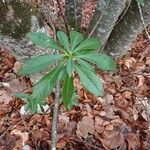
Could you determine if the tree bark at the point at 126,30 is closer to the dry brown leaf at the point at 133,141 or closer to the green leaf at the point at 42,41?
the dry brown leaf at the point at 133,141

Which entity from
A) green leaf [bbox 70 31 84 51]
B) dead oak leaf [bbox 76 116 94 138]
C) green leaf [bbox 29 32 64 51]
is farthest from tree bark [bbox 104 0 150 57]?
green leaf [bbox 29 32 64 51]

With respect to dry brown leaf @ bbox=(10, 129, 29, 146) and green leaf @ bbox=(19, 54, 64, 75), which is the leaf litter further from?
green leaf @ bbox=(19, 54, 64, 75)

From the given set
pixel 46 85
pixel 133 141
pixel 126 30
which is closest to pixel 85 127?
pixel 133 141

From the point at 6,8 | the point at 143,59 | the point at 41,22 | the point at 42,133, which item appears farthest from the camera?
the point at 143,59

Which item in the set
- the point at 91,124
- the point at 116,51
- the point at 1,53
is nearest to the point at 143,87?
the point at 116,51

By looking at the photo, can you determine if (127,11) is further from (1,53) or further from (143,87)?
(1,53)

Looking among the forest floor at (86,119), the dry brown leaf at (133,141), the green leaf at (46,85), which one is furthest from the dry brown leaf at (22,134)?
the green leaf at (46,85)
